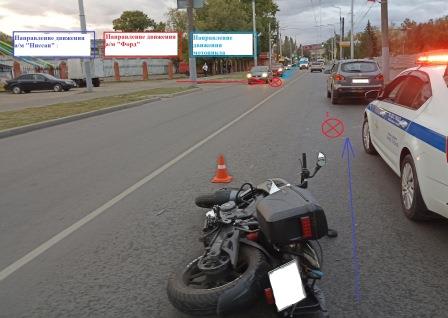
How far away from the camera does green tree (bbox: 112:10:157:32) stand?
111m

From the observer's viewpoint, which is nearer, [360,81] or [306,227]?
[306,227]

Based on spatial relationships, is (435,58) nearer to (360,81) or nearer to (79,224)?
(79,224)

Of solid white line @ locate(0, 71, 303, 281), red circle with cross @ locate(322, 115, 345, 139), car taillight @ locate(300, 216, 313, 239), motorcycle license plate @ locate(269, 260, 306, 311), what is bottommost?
solid white line @ locate(0, 71, 303, 281)

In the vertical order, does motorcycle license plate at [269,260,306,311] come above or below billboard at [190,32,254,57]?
below

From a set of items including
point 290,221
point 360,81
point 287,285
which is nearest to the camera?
point 287,285

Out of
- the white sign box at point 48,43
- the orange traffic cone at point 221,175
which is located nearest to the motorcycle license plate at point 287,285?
the orange traffic cone at point 221,175

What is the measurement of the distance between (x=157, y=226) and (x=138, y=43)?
50718mm

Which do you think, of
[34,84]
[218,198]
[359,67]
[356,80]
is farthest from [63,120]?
[34,84]

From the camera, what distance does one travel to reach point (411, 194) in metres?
5.16

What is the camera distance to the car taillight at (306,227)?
3.18 meters

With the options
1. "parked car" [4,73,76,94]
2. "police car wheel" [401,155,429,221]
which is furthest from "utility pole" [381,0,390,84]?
"parked car" [4,73,76,94]

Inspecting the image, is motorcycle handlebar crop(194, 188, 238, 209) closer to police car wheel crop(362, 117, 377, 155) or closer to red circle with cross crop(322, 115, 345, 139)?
police car wheel crop(362, 117, 377, 155)

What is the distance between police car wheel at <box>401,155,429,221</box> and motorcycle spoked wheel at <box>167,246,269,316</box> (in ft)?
7.55

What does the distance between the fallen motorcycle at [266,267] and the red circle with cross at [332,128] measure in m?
7.79
